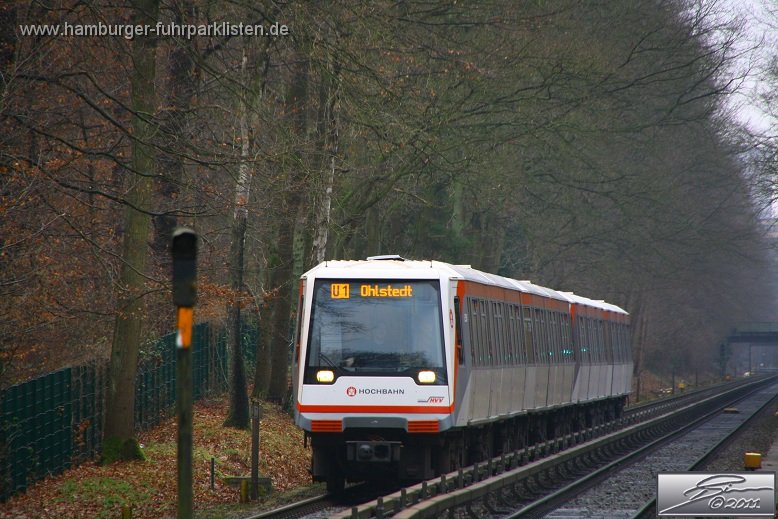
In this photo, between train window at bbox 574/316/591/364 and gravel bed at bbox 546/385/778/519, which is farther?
train window at bbox 574/316/591/364

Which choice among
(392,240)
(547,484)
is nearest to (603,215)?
(392,240)

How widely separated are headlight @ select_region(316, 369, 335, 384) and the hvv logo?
544cm

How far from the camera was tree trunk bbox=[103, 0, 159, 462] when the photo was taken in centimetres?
1991

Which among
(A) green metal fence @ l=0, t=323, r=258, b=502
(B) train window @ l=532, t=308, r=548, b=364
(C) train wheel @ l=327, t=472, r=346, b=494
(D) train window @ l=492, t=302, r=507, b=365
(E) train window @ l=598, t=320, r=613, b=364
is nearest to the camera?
(A) green metal fence @ l=0, t=323, r=258, b=502

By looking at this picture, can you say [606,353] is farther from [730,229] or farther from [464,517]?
[730,229]

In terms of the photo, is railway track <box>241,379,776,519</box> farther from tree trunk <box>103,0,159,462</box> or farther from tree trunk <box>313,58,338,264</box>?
tree trunk <box>313,58,338,264</box>

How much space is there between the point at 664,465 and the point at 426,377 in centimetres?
805

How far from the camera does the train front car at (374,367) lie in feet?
59.7

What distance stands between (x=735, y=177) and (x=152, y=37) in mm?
47699

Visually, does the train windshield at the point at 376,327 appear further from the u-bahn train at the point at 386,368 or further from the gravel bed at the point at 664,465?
the gravel bed at the point at 664,465

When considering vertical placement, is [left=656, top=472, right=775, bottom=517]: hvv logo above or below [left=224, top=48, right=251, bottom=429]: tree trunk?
below

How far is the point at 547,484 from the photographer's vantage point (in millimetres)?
21000

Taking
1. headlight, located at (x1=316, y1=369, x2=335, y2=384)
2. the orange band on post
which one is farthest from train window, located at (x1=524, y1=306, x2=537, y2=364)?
the orange band on post

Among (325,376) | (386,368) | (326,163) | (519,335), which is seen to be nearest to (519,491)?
(386,368)
